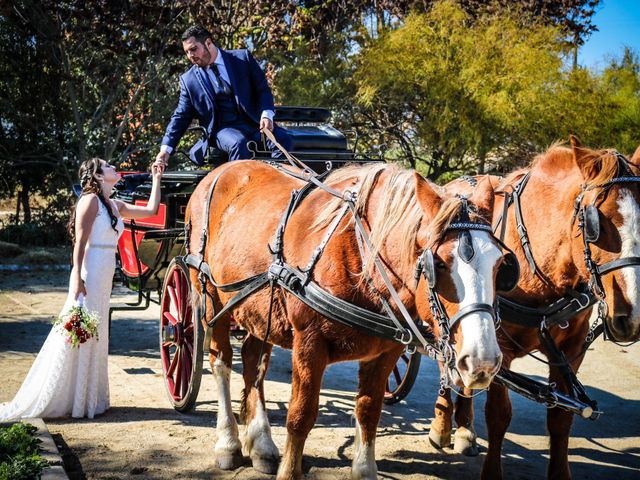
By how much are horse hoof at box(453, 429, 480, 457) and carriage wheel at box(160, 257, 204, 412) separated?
74.7 inches

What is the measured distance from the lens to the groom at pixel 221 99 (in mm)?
5566

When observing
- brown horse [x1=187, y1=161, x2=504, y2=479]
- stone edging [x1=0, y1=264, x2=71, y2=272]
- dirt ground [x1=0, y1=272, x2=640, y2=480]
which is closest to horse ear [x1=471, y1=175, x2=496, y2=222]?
brown horse [x1=187, y1=161, x2=504, y2=479]

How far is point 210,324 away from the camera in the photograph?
15.6ft

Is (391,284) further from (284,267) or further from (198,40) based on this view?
(198,40)

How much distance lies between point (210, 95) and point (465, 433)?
10.6ft

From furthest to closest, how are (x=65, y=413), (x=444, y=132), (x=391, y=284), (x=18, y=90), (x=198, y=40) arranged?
(x=18, y=90) → (x=444, y=132) → (x=198, y=40) → (x=65, y=413) → (x=391, y=284)

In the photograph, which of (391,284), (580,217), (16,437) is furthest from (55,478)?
(580,217)

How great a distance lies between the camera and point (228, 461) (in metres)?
4.41

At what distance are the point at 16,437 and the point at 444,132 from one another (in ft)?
39.4

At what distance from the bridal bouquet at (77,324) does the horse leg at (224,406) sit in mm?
847

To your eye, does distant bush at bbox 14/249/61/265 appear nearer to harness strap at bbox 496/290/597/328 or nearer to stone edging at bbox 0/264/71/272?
stone edging at bbox 0/264/71/272

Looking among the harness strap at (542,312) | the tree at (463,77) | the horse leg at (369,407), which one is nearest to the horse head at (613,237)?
the harness strap at (542,312)

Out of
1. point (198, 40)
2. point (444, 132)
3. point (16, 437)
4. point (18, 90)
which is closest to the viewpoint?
point (16, 437)

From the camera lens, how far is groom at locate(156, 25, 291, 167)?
5566mm
